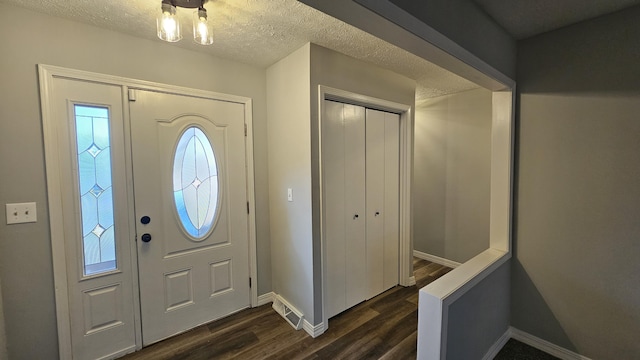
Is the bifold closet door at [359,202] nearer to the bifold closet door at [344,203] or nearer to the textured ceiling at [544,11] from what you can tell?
the bifold closet door at [344,203]

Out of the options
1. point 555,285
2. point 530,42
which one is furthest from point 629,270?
point 530,42

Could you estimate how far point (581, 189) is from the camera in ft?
5.67

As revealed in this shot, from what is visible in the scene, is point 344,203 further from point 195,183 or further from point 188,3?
point 188,3

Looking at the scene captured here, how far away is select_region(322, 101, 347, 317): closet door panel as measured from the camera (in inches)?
86.7

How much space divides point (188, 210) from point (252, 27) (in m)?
1.53

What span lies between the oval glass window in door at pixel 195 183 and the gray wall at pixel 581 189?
2585mm

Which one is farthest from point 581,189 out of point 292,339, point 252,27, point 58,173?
point 58,173

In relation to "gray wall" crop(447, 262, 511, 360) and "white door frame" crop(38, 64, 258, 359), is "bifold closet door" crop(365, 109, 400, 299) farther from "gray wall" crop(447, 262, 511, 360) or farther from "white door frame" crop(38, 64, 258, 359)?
"white door frame" crop(38, 64, 258, 359)

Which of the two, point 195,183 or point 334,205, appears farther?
A: point 334,205

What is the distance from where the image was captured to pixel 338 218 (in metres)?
2.32

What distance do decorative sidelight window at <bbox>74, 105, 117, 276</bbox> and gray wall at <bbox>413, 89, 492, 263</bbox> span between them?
11.6ft

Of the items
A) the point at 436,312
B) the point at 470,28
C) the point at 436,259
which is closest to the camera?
the point at 436,312

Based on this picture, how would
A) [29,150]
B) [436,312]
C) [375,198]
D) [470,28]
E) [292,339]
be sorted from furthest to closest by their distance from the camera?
[375,198], [292,339], [29,150], [470,28], [436,312]

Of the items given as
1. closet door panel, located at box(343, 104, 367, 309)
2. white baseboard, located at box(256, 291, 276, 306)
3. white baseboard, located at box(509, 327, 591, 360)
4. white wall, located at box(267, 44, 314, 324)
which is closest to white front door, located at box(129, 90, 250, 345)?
white baseboard, located at box(256, 291, 276, 306)
